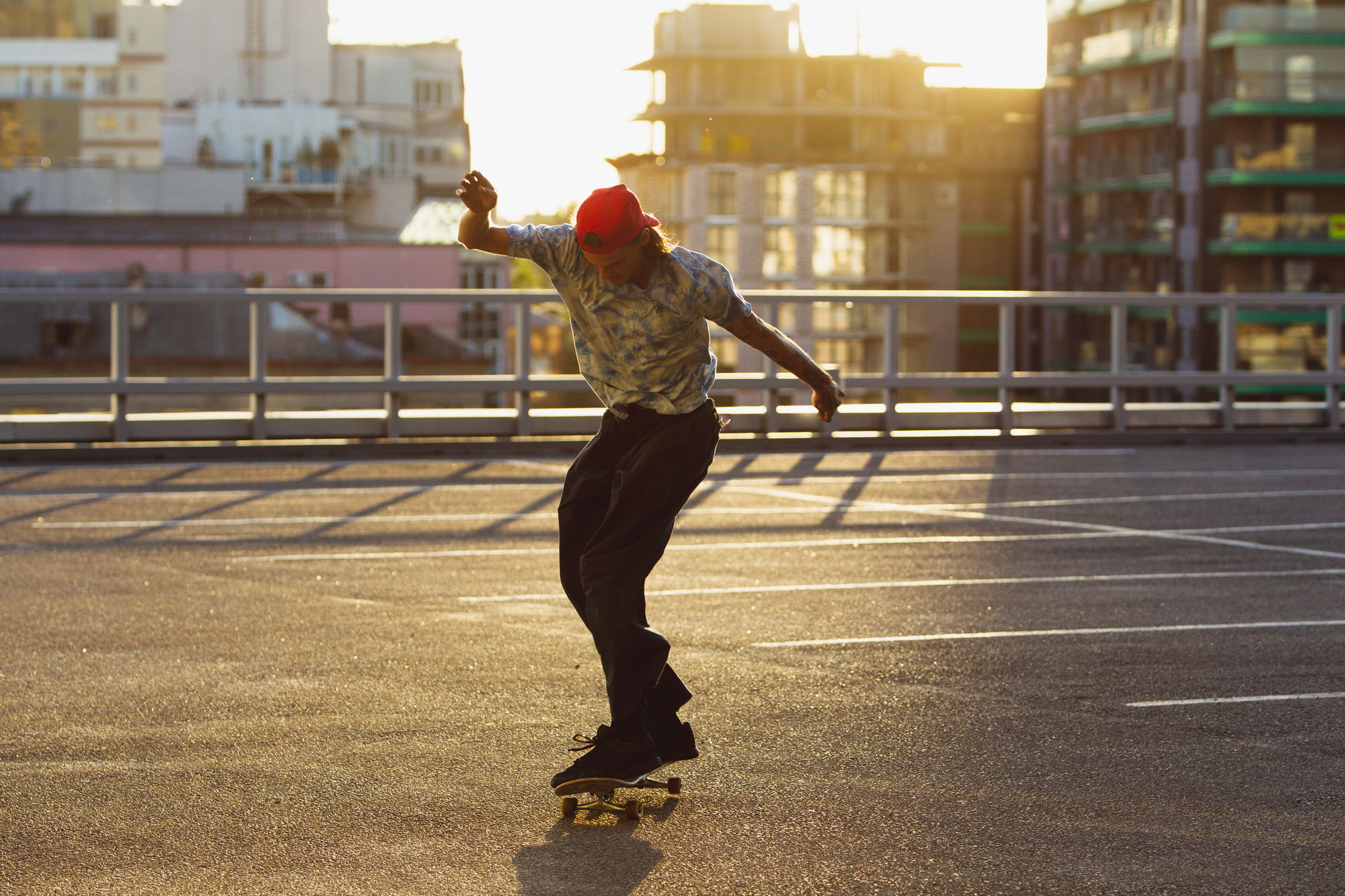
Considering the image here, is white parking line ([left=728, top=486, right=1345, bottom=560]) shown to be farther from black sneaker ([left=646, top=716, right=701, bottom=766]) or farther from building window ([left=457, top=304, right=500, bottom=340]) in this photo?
building window ([left=457, top=304, right=500, bottom=340])

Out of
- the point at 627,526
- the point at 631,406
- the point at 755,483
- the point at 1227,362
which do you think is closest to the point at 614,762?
the point at 627,526

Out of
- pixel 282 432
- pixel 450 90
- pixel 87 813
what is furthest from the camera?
pixel 450 90

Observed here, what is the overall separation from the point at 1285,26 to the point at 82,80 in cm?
8666

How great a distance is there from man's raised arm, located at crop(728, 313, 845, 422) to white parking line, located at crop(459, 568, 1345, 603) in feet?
11.4

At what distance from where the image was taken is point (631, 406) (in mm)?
5262

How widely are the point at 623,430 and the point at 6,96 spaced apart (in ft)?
409

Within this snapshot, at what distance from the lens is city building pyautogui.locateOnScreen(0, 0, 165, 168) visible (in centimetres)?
11850

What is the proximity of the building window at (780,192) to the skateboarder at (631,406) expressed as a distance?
281 ft

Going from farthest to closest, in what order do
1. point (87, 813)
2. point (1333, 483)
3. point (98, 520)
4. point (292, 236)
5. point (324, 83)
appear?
point (324, 83) < point (292, 236) < point (1333, 483) < point (98, 520) < point (87, 813)

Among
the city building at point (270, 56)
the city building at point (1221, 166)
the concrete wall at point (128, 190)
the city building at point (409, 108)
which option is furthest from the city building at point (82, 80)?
the city building at point (1221, 166)

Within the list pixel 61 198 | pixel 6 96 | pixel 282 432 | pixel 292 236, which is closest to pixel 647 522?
pixel 282 432

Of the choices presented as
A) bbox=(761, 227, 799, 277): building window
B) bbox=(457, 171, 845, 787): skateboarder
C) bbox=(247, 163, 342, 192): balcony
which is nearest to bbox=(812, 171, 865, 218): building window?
bbox=(761, 227, 799, 277): building window

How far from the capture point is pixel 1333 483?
1425 cm

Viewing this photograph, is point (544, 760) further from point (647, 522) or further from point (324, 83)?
Answer: point (324, 83)
